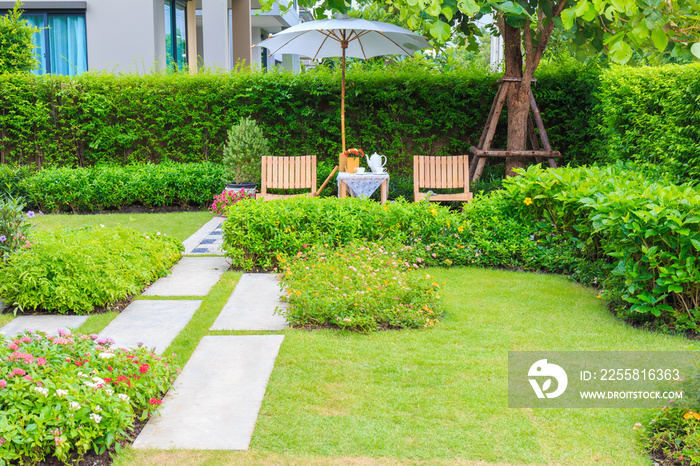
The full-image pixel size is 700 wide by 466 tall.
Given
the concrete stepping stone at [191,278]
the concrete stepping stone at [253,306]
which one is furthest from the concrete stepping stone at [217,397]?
the concrete stepping stone at [191,278]

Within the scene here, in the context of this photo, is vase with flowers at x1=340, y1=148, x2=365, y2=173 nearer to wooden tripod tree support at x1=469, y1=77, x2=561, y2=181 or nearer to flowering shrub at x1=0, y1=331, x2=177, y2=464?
wooden tripod tree support at x1=469, y1=77, x2=561, y2=181

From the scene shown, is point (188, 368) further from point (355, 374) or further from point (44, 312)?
point (44, 312)

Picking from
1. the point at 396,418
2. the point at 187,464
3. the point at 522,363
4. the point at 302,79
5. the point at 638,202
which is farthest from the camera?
the point at 302,79

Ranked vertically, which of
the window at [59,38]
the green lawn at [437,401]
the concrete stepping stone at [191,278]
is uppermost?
the window at [59,38]

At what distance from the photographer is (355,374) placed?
12.5 feet

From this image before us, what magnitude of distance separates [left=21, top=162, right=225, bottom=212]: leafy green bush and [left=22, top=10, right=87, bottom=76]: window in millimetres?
4561

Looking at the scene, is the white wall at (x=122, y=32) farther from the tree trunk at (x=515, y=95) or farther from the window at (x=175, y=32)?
the tree trunk at (x=515, y=95)

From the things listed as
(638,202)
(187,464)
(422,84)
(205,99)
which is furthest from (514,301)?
(205,99)

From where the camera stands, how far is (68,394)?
9.57ft

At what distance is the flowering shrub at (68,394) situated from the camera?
9.04ft

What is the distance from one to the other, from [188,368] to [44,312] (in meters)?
1.88

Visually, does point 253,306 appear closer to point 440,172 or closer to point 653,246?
point 653,246

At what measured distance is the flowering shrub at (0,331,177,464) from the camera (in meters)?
2.75

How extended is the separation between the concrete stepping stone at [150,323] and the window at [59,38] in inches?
411
